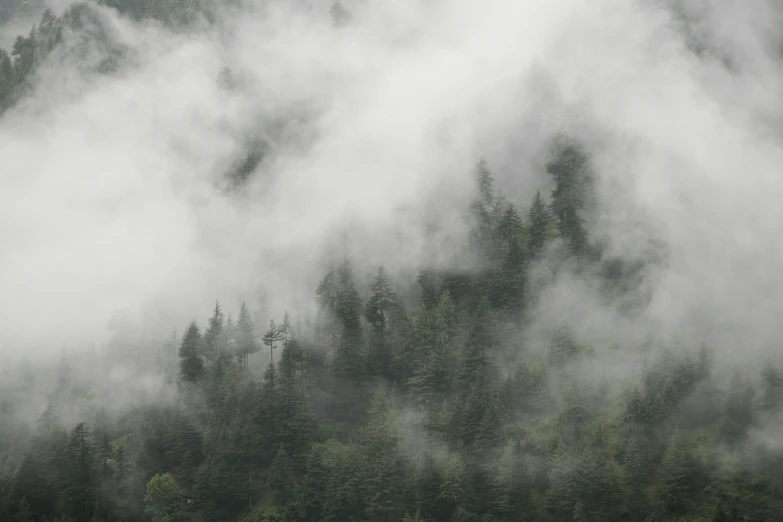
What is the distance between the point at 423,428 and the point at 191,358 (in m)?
62.0

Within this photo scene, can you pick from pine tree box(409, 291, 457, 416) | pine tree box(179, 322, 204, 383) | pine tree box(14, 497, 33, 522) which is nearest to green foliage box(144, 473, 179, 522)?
pine tree box(14, 497, 33, 522)

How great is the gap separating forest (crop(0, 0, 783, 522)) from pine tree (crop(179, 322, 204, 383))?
498 mm

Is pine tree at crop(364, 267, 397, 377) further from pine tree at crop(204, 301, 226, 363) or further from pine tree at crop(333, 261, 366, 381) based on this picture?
pine tree at crop(204, 301, 226, 363)

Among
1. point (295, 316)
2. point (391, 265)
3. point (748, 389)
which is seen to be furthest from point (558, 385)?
point (295, 316)

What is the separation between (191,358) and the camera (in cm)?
17988

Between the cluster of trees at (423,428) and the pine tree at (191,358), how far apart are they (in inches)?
16.7

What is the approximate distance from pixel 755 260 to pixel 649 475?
76186 millimetres

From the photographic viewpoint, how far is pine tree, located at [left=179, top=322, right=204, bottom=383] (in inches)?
6983

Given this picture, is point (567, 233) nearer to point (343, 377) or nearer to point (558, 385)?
point (558, 385)

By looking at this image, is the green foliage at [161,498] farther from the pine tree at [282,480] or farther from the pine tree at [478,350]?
the pine tree at [478,350]

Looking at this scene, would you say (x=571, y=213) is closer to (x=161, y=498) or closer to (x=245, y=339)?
(x=245, y=339)

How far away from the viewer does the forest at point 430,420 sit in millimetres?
131875

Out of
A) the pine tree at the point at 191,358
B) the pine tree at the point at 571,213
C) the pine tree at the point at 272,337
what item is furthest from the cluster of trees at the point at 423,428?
the pine tree at the point at 272,337

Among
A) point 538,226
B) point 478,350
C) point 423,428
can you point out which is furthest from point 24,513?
point 538,226
